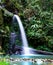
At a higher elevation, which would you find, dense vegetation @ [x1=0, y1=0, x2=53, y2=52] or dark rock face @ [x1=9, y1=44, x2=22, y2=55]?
dense vegetation @ [x1=0, y1=0, x2=53, y2=52]

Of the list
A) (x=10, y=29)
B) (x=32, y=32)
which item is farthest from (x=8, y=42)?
(x=32, y=32)

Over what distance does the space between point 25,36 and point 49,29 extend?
2477mm

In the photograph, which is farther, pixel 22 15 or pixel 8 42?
pixel 22 15

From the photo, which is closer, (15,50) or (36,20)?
(15,50)

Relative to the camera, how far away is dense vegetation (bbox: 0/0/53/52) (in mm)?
24859

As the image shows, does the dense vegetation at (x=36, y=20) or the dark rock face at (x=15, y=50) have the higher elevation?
the dense vegetation at (x=36, y=20)

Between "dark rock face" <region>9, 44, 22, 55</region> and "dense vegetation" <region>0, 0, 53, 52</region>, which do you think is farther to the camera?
"dense vegetation" <region>0, 0, 53, 52</region>

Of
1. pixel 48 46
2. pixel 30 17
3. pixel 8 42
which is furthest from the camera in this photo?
pixel 30 17

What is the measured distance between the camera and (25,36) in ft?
82.9

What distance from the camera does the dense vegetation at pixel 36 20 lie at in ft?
81.6

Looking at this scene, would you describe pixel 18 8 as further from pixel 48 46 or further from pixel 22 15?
pixel 48 46

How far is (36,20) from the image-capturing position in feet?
87.7

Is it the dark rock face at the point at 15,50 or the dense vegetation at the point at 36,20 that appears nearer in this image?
the dark rock face at the point at 15,50

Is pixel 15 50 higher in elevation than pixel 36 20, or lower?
lower
